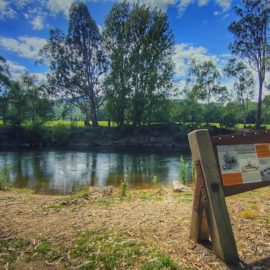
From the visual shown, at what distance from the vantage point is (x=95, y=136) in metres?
38.3

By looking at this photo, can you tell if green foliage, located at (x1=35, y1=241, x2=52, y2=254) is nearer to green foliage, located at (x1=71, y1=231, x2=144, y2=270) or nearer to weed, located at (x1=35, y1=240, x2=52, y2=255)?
weed, located at (x1=35, y1=240, x2=52, y2=255)

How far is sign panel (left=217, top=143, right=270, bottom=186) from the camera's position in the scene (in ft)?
11.6

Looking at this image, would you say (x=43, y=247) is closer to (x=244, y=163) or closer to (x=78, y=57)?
(x=244, y=163)

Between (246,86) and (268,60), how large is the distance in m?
9.18

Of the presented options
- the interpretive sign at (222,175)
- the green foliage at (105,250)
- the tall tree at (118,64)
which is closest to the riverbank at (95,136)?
the tall tree at (118,64)

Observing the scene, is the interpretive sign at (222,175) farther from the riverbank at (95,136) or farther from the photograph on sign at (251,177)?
the riverbank at (95,136)

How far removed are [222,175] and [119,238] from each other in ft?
5.45

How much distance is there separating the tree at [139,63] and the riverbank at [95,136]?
2538mm

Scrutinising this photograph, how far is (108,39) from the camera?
1543 inches

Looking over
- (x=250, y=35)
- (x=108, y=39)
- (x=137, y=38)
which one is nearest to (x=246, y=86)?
(x=250, y=35)

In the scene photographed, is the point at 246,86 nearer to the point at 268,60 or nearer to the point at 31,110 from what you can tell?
the point at 268,60

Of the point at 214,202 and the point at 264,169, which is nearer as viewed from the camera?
the point at 214,202

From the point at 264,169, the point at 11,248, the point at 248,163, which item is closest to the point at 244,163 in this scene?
the point at 248,163

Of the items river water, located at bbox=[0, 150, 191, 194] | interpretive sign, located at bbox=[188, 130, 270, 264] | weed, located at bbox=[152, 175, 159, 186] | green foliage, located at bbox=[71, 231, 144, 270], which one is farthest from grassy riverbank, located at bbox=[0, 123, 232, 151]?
interpretive sign, located at bbox=[188, 130, 270, 264]
